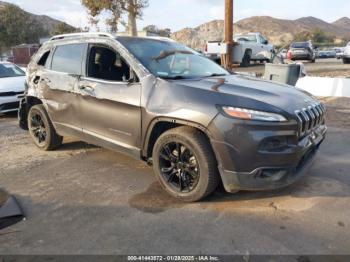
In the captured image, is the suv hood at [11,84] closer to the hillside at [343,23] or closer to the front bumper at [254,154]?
the front bumper at [254,154]

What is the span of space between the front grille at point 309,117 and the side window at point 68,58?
2999mm

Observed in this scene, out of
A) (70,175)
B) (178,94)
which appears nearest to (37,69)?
(70,175)

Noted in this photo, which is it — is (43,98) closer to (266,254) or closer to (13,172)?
(13,172)

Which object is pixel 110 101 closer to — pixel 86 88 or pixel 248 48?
pixel 86 88

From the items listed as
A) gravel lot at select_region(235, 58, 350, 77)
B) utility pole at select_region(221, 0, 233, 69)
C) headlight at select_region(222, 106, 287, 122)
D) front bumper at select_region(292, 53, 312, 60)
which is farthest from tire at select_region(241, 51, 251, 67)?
headlight at select_region(222, 106, 287, 122)

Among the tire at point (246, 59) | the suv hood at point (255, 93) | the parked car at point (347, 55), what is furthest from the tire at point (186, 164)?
the parked car at point (347, 55)

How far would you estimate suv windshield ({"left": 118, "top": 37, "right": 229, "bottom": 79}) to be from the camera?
4586mm

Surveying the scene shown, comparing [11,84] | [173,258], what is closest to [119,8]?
[11,84]

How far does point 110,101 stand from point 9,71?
6.92 m

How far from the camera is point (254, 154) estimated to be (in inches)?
145

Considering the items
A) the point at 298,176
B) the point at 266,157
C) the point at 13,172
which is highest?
the point at 266,157

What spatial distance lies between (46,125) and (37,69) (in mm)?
918

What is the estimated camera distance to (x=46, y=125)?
A: 20.0 feet

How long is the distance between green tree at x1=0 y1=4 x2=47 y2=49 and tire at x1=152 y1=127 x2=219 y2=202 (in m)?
55.1
